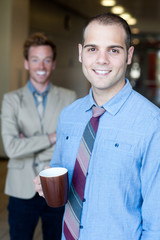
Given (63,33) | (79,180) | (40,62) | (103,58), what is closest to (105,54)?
(103,58)

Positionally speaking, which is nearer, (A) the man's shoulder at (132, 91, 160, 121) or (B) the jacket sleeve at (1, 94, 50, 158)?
(A) the man's shoulder at (132, 91, 160, 121)

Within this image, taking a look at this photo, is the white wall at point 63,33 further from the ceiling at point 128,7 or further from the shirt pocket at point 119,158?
the shirt pocket at point 119,158

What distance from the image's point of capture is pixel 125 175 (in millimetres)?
1237

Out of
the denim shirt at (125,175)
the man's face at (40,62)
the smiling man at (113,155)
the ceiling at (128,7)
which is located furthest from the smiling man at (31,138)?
the ceiling at (128,7)

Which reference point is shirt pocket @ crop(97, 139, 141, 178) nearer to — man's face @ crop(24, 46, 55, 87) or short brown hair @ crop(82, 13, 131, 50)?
short brown hair @ crop(82, 13, 131, 50)

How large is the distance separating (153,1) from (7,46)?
4572 mm

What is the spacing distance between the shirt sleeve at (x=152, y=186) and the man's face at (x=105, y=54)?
248mm

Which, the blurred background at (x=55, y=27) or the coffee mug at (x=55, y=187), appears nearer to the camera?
the coffee mug at (x=55, y=187)

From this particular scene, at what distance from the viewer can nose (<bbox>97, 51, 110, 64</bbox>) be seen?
129cm

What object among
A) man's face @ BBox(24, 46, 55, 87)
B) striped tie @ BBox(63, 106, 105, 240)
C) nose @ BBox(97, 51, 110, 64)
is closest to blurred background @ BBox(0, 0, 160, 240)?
man's face @ BBox(24, 46, 55, 87)

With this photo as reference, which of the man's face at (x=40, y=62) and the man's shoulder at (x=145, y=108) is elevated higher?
the man's face at (x=40, y=62)

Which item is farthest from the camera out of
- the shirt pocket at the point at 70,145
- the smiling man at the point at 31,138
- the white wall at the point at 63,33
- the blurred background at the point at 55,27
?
the white wall at the point at 63,33

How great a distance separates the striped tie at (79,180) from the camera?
134 centimetres

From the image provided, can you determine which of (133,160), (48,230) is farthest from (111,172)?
(48,230)
